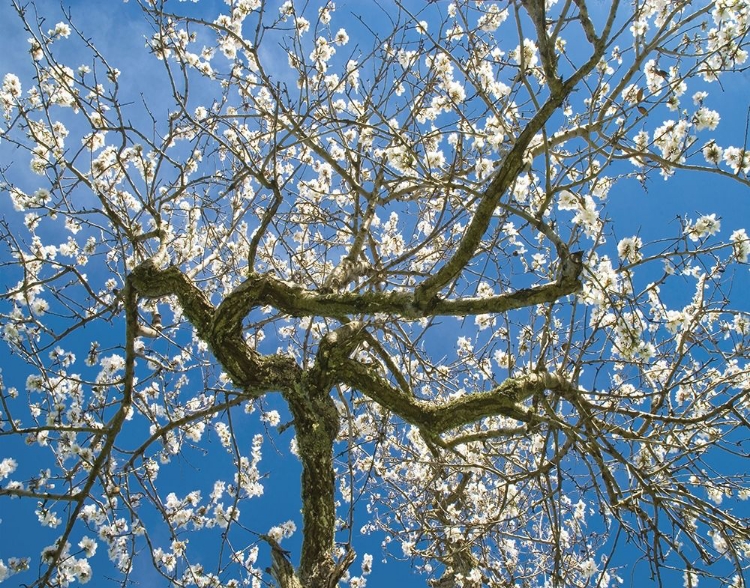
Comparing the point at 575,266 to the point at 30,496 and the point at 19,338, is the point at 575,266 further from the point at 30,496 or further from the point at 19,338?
the point at 19,338

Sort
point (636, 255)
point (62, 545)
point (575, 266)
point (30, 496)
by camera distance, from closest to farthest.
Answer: point (575, 266) → point (30, 496) → point (62, 545) → point (636, 255)

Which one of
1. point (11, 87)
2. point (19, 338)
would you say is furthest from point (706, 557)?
point (11, 87)

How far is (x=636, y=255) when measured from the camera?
2.94 metres

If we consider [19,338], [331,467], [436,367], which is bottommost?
[331,467]

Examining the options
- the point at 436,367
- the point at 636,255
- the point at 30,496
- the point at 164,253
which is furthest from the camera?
the point at 436,367

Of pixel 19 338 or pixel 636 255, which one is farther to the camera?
pixel 19 338

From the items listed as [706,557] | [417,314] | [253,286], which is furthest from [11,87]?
[706,557]

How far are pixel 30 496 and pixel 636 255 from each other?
3337 millimetres

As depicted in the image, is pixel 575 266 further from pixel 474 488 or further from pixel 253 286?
pixel 474 488

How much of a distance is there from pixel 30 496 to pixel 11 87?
3011 mm

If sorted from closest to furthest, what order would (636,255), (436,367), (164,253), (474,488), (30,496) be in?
(30,496) → (636,255) → (164,253) → (436,367) → (474,488)

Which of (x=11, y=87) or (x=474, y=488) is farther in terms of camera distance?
(x=474, y=488)

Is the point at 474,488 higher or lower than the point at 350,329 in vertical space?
higher

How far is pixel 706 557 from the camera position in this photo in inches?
89.7
